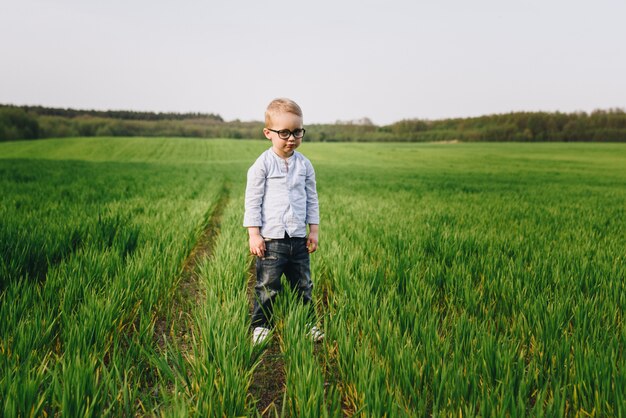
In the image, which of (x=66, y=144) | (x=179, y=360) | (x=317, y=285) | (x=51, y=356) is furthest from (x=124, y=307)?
(x=66, y=144)

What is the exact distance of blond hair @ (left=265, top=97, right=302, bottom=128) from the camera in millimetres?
2416

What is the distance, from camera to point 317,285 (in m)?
3.27

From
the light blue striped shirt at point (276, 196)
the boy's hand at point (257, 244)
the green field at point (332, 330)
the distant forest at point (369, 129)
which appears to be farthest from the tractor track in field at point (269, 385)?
the distant forest at point (369, 129)

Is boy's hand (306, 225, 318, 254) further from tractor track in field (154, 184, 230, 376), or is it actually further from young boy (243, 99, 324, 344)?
tractor track in field (154, 184, 230, 376)

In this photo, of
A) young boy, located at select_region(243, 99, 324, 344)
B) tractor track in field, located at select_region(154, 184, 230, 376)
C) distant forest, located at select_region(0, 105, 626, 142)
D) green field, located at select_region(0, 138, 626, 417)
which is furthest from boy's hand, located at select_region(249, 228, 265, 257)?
distant forest, located at select_region(0, 105, 626, 142)

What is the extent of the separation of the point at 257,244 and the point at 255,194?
0.36 metres

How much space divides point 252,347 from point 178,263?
192cm

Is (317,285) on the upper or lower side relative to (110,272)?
lower

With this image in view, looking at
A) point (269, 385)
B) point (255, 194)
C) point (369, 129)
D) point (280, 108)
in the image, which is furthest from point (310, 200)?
point (369, 129)

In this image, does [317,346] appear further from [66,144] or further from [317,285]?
[66,144]

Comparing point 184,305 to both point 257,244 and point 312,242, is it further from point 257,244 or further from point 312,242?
point 312,242

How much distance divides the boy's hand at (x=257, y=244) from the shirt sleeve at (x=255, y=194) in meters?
0.08

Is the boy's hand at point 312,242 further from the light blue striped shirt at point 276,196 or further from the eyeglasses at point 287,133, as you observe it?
the eyeglasses at point 287,133

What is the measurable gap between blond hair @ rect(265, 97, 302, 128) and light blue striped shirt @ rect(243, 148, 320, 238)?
27 cm
